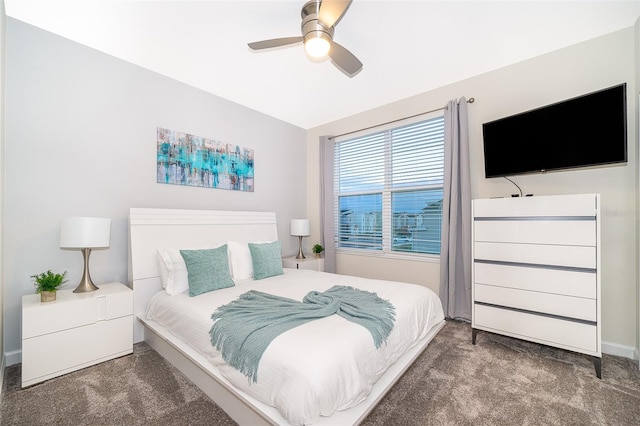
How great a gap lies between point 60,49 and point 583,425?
4770 mm

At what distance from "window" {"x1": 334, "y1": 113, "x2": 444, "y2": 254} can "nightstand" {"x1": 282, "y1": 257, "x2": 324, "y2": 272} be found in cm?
52

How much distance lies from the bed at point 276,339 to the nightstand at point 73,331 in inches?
9.2

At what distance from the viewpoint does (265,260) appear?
3111 millimetres

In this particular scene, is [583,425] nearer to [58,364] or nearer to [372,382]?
[372,382]

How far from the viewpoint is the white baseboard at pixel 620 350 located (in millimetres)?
2322

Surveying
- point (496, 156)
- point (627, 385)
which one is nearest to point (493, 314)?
point (627, 385)

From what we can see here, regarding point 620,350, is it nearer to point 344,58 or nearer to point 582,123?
point 582,123

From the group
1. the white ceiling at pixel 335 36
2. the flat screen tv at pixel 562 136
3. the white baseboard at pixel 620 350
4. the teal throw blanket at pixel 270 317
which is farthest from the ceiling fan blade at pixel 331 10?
the white baseboard at pixel 620 350

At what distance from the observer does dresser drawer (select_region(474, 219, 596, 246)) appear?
215 cm

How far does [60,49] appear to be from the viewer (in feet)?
8.00

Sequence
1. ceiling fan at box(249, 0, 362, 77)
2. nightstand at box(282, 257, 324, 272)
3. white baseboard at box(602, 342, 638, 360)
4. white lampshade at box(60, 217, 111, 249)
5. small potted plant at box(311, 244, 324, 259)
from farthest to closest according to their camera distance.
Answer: small potted plant at box(311, 244, 324, 259) < nightstand at box(282, 257, 324, 272) < white baseboard at box(602, 342, 638, 360) < white lampshade at box(60, 217, 111, 249) < ceiling fan at box(249, 0, 362, 77)

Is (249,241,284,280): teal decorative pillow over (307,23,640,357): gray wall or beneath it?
beneath

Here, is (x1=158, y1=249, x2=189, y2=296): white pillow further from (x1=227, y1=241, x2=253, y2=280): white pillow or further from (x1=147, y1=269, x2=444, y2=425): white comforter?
(x1=227, y1=241, x2=253, y2=280): white pillow

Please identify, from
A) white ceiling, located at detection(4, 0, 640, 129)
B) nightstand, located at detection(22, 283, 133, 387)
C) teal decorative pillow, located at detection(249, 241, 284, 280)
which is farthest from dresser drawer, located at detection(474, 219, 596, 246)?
nightstand, located at detection(22, 283, 133, 387)
